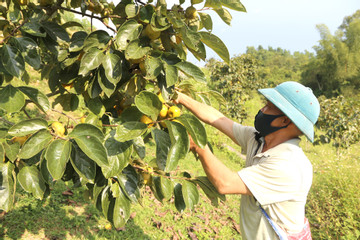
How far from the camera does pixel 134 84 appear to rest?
3.85 ft

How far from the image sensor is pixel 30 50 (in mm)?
1054

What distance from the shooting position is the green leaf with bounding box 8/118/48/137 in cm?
92

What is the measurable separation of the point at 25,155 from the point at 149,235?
247 centimetres

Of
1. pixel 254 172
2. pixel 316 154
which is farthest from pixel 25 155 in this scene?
pixel 316 154

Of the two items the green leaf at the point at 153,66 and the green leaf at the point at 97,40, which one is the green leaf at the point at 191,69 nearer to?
the green leaf at the point at 153,66

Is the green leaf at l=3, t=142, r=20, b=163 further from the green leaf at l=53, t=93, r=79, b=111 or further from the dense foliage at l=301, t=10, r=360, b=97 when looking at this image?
the dense foliage at l=301, t=10, r=360, b=97

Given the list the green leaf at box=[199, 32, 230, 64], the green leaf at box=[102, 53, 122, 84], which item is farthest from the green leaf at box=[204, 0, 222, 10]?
the green leaf at box=[102, 53, 122, 84]

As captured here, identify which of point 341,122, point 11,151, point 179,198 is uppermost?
point 11,151

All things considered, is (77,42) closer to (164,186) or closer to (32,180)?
(32,180)

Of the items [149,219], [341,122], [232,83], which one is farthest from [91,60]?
[232,83]

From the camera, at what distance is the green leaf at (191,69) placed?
106 cm

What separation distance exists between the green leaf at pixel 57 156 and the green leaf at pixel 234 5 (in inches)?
33.8

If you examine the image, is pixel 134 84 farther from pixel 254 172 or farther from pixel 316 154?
pixel 316 154

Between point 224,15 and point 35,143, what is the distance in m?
0.96
